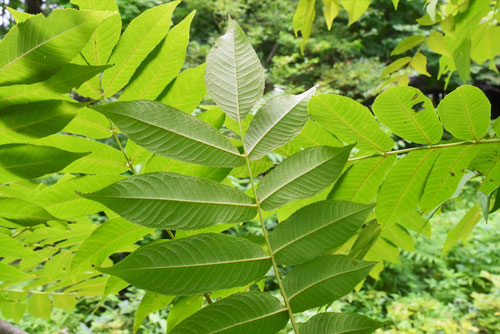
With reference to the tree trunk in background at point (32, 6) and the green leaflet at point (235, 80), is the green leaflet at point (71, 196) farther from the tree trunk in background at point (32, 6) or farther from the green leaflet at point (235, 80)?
the tree trunk in background at point (32, 6)

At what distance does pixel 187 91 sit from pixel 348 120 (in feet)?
0.67

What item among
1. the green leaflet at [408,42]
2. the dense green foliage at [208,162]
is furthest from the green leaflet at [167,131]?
the green leaflet at [408,42]

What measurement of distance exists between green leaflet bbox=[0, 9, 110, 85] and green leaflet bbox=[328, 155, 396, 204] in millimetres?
351

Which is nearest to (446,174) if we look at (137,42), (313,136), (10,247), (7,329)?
(313,136)

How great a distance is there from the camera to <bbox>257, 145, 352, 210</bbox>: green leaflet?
0.40m

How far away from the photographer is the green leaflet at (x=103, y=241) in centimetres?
49

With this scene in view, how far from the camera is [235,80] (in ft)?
1.39

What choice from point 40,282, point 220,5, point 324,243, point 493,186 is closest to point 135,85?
point 324,243

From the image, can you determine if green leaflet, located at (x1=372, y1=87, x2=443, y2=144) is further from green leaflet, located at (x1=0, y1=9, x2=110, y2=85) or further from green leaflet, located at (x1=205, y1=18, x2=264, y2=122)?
green leaflet, located at (x1=0, y1=9, x2=110, y2=85)

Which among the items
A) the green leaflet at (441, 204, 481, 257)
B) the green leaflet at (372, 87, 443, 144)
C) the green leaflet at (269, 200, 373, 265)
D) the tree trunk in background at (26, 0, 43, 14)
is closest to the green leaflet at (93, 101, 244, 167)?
the green leaflet at (269, 200, 373, 265)

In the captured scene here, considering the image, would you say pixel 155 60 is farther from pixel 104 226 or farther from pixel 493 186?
pixel 493 186

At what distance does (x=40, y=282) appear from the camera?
869 mm

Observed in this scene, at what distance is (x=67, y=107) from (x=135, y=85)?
100 mm

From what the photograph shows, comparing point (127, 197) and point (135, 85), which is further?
point (135, 85)
